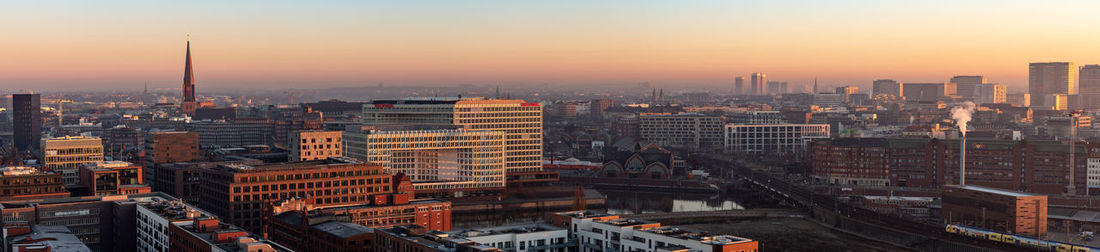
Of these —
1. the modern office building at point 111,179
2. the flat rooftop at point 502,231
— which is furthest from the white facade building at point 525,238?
the modern office building at point 111,179

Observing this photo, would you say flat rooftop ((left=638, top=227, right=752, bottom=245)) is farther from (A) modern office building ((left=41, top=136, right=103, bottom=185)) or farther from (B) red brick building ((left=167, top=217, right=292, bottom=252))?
(A) modern office building ((left=41, top=136, right=103, bottom=185))

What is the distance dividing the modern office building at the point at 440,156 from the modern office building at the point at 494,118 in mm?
2183

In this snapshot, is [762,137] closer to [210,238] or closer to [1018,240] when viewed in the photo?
[1018,240]

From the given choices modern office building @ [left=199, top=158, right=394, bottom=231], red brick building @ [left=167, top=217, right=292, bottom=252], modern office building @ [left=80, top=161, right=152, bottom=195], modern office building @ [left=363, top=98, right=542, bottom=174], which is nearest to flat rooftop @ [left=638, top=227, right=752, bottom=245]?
red brick building @ [left=167, top=217, right=292, bottom=252]

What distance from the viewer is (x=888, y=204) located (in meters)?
68.5

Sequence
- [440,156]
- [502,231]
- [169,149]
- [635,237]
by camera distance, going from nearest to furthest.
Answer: [635,237]
[502,231]
[440,156]
[169,149]

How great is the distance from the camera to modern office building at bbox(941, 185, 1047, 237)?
184ft

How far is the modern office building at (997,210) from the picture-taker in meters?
56.2

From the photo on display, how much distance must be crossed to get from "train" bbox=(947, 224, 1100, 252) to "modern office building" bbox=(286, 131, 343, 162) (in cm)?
3724

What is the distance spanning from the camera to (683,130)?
445ft

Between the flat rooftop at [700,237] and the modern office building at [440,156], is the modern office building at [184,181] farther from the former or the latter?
the flat rooftop at [700,237]

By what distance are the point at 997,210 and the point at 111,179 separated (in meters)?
45.8

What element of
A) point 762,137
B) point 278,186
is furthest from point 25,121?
point 762,137

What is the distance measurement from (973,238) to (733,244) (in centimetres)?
2580
